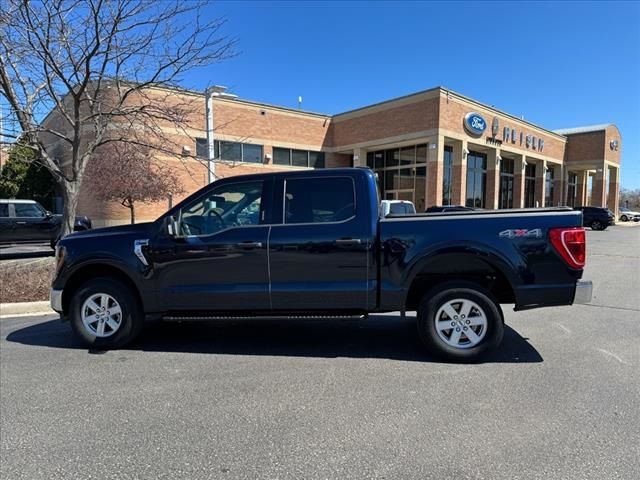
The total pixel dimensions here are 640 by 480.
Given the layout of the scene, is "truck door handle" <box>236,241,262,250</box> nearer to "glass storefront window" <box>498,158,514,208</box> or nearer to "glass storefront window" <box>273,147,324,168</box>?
"glass storefront window" <box>273,147,324,168</box>

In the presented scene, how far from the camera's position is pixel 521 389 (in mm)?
3906

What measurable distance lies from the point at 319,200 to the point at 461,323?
6.51ft

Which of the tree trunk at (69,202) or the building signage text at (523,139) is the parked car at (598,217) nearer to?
the building signage text at (523,139)

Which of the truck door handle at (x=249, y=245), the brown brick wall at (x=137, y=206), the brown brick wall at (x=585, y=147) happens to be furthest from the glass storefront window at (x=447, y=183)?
the truck door handle at (x=249, y=245)

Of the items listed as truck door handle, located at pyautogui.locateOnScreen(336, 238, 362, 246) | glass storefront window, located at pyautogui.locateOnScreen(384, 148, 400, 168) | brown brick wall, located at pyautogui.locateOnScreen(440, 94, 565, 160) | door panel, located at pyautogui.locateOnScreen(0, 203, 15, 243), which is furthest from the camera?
glass storefront window, located at pyautogui.locateOnScreen(384, 148, 400, 168)

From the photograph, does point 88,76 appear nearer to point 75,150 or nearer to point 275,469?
point 75,150

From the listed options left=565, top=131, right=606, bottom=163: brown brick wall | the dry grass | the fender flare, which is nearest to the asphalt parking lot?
the fender flare

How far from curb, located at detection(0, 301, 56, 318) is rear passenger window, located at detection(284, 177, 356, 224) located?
15.7 ft

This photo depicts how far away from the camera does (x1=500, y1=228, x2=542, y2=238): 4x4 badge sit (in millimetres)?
4488

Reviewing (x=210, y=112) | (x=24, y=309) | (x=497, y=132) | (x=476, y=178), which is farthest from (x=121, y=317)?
(x=476, y=178)

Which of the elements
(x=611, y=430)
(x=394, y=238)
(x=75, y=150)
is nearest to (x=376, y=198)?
(x=394, y=238)

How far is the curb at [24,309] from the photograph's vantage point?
7.07 m

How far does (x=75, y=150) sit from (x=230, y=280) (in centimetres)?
585

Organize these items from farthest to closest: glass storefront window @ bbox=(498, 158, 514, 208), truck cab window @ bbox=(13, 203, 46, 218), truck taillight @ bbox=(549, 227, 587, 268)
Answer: glass storefront window @ bbox=(498, 158, 514, 208)
truck cab window @ bbox=(13, 203, 46, 218)
truck taillight @ bbox=(549, 227, 587, 268)
